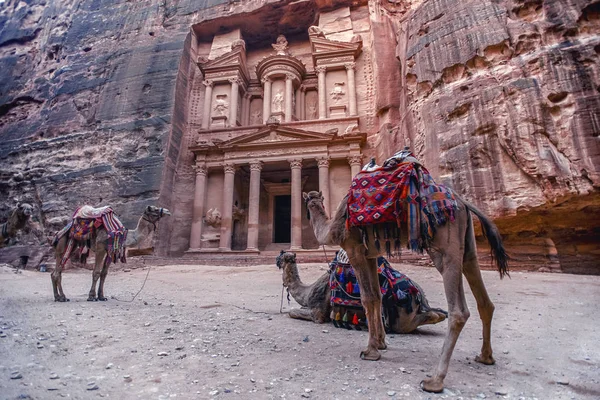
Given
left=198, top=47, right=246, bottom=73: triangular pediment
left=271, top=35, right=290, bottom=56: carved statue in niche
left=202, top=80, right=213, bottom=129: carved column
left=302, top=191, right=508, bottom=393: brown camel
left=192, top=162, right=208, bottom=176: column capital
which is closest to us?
left=302, top=191, right=508, bottom=393: brown camel

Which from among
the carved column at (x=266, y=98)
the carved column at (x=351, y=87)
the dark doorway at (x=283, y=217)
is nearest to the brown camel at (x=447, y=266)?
the carved column at (x=351, y=87)

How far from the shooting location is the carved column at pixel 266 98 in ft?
74.9

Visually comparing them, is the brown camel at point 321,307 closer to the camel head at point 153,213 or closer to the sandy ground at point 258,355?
the sandy ground at point 258,355

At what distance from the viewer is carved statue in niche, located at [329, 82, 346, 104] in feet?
72.6

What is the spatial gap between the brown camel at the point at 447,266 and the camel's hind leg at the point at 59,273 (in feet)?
19.1

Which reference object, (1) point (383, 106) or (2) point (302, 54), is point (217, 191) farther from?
(2) point (302, 54)

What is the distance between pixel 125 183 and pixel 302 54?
16.7 metres

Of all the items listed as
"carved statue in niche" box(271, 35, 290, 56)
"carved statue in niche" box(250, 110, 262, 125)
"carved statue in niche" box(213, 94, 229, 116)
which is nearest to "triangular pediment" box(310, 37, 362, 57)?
"carved statue in niche" box(271, 35, 290, 56)

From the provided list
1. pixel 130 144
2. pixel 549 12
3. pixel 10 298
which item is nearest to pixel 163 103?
pixel 130 144

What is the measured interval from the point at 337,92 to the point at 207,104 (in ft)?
30.5

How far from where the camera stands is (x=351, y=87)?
21.7m

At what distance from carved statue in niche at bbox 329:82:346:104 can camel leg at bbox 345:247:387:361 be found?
19.8 meters

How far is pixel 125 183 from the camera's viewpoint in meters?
18.9

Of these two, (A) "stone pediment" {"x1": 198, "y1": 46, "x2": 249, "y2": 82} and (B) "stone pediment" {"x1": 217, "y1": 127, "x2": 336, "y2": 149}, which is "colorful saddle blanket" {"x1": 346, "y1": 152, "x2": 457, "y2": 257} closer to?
(B) "stone pediment" {"x1": 217, "y1": 127, "x2": 336, "y2": 149}
